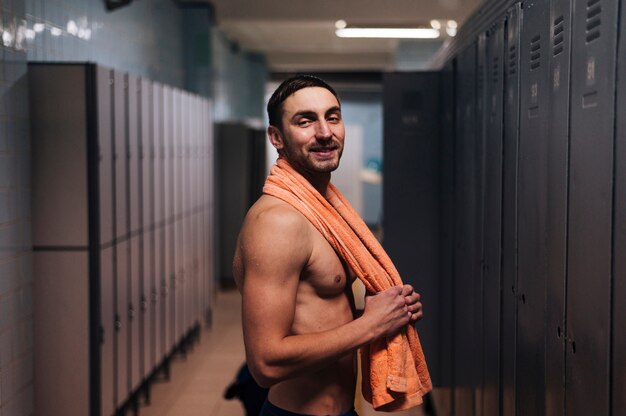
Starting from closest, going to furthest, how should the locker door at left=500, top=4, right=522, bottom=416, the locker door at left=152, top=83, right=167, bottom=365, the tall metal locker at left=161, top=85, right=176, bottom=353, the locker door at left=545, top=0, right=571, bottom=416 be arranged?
the locker door at left=545, top=0, right=571, bottom=416, the locker door at left=500, top=4, right=522, bottom=416, the locker door at left=152, top=83, right=167, bottom=365, the tall metal locker at left=161, top=85, right=176, bottom=353

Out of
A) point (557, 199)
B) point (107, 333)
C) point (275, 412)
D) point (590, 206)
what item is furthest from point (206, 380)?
point (590, 206)

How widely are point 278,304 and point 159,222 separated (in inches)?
133

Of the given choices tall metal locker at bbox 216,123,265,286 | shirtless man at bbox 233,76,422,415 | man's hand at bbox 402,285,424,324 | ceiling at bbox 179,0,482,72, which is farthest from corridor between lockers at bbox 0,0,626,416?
tall metal locker at bbox 216,123,265,286

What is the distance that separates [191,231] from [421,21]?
3.70m

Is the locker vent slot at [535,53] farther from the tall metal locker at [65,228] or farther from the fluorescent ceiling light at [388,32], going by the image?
the fluorescent ceiling light at [388,32]

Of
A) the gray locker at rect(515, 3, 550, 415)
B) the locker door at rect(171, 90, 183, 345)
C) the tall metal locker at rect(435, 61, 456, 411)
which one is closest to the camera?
the gray locker at rect(515, 3, 550, 415)

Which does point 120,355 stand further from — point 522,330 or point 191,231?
point 522,330

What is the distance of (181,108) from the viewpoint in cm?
566

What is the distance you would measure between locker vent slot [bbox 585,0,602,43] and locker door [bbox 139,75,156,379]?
10.7ft

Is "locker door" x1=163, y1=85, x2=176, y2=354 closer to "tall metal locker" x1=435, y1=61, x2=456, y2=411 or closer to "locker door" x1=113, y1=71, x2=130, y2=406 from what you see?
"locker door" x1=113, y1=71, x2=130, y2=406

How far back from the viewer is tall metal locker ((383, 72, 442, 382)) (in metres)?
4.47

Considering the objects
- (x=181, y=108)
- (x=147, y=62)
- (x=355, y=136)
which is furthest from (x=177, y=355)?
(x=355, y=136)

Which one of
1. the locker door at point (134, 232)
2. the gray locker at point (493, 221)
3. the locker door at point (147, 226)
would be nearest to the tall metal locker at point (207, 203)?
the locker door at point (147, 226)

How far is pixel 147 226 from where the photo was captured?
4688 mm
